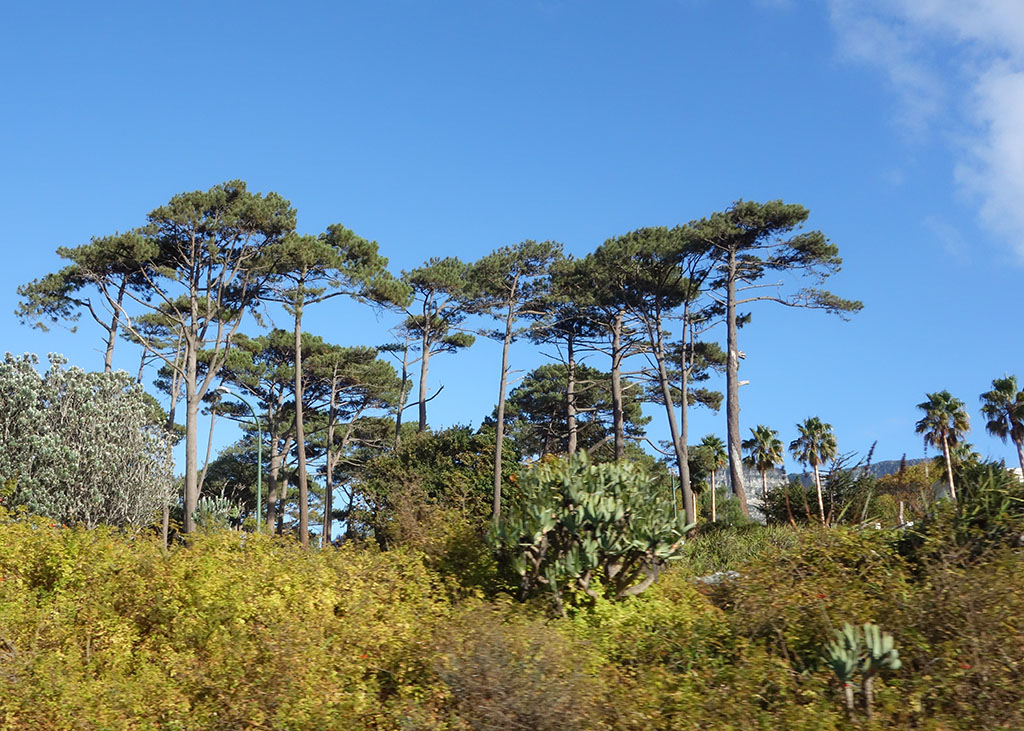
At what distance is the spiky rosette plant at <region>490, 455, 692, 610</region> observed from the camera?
11102mm

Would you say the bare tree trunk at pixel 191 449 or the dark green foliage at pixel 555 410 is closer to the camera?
the bare tree trunk at pixel 191 449

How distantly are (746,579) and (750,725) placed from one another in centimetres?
327

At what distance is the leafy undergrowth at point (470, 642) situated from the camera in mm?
7328

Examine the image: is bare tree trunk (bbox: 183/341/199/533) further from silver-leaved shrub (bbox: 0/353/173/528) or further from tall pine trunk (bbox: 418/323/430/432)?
tall pine trunk (bbox: 418/323/430/432)

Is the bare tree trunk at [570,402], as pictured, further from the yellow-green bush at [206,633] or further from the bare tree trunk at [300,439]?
the yellow-green bush at [206,633]

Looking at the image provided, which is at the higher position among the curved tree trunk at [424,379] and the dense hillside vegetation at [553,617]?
the curved tree trunk at [424,379]


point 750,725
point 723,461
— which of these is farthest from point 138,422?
point 723,461

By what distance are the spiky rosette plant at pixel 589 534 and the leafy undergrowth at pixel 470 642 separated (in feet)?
1.35

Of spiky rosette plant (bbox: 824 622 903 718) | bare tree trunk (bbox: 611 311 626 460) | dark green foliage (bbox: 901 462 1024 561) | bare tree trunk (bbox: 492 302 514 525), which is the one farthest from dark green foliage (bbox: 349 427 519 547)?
spiky rosette plant (bbox: 824 622 903 718)

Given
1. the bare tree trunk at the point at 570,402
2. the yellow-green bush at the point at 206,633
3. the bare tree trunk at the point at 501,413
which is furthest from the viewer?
the bare tree trunk at the point at 570,402

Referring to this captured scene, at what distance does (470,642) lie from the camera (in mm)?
8250

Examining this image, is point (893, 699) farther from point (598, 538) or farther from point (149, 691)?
point (149, 691)

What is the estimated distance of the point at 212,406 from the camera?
47.7 m

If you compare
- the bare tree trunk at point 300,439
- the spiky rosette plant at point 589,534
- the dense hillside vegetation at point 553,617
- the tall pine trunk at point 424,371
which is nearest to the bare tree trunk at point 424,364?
the tall pine trunk at point 424,371
